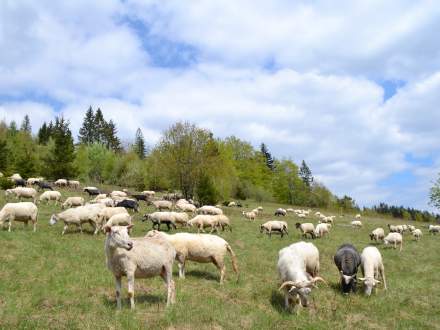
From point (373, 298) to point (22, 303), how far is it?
12.1 meters

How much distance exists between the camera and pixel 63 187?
59969mm

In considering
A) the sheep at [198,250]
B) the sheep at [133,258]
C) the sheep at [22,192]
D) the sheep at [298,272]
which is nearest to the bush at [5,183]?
the sheep at [22,192]

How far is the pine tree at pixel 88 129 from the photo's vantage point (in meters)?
140

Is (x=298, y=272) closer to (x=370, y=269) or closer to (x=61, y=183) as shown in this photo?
(x=370, y=269)

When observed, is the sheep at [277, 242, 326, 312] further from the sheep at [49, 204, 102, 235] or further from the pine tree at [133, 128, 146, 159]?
the pine tree at [133, 128, 146, 159]

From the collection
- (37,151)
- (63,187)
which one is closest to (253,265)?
(63,187)

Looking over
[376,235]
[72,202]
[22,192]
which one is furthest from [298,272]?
[22,192]

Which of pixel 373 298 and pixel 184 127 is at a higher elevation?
pixel 184 127

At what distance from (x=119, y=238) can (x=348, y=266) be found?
32.2ft

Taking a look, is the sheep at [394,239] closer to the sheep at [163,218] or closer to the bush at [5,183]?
the sheep at [163,218]

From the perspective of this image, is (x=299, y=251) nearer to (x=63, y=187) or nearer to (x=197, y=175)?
(x=197, y=175)

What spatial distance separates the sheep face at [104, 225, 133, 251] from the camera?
1124 cm

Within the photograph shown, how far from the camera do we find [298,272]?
44.0 feet

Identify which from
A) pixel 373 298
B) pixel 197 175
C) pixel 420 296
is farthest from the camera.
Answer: pixel 197 175
